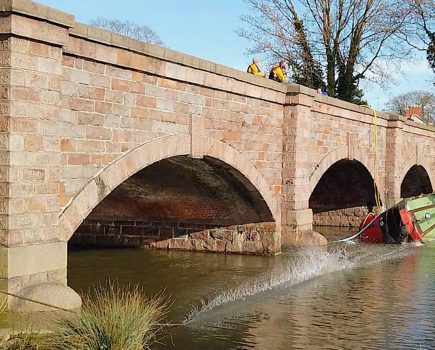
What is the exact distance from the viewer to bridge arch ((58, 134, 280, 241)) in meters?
8.09

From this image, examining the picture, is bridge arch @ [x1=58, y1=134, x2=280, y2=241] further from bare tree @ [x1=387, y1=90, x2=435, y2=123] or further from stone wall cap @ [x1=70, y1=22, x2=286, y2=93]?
bare tree @ [x1=387, y1=90, x2=435, y2=123]

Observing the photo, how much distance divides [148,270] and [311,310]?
4401 mm

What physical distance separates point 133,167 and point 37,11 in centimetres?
261

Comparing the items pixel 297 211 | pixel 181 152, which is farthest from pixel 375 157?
pixel 181 152

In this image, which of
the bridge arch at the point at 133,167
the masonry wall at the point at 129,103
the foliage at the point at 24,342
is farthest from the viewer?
the masonry wall at the point at 129,103

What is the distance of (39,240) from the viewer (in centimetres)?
750

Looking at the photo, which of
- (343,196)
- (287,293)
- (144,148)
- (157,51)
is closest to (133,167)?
(144,148)

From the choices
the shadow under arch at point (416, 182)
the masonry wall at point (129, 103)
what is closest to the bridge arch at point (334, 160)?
the masonry wall at point (129, 103)

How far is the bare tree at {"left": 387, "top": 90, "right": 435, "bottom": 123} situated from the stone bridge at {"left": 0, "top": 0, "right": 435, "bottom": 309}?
3096 centimetres

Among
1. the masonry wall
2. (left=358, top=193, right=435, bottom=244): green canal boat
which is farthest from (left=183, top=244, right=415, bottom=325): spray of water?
the masonry wall

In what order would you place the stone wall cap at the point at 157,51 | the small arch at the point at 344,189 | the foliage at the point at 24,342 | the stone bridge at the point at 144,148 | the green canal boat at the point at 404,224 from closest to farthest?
the foliage at the point at 24,342, the stone bridge at the point at 144,148, the stone wall cap at the point at 157,51, the green canal boat at the point at 404,224, the small arch at the point at 344,189

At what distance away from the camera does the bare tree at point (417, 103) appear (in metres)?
49.8

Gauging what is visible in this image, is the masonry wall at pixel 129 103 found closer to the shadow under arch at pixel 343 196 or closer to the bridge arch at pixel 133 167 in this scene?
the bridge arch at pixel 133 167

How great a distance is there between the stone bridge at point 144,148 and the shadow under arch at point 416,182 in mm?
6101
